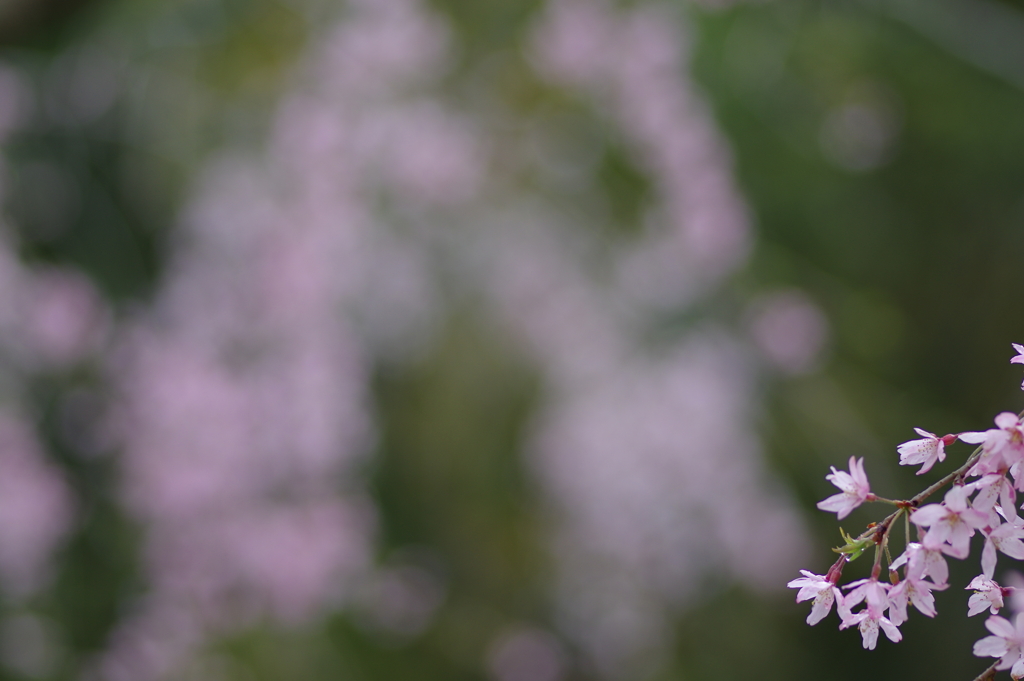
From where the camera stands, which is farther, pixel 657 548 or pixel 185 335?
pixel 657 548

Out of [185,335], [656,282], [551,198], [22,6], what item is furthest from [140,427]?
[656,282]

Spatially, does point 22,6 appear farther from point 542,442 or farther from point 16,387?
point 542,442

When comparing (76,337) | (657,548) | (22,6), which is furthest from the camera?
(657,548)

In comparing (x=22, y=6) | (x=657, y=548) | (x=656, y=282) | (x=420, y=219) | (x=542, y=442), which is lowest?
(x=657, y=548)

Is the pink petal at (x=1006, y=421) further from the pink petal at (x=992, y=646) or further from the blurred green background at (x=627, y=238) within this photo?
the blurred green background at (x=627, y=238)

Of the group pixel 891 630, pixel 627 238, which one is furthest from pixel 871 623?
pixel 627 238

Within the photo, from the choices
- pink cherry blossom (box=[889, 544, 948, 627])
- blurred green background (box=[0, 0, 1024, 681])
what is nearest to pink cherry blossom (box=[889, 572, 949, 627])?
pink cherry blossom (box=[889, 544, 948, 627])

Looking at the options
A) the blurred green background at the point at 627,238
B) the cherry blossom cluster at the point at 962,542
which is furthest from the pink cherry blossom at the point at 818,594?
the blurred green background at the point at 627,238
